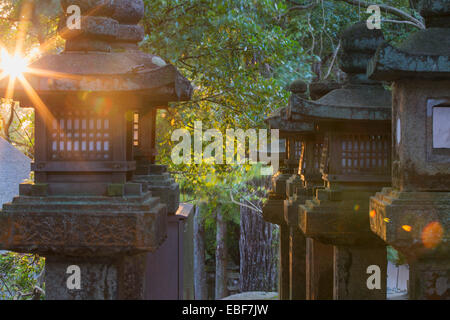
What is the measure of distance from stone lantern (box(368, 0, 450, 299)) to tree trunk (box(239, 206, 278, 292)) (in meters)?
12.6

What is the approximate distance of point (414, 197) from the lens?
16.9 feet

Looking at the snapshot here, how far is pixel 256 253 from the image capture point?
18.0 metres

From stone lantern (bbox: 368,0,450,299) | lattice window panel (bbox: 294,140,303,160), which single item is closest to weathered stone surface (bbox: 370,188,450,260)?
stone lantern (bbox: 368,0,450,299)

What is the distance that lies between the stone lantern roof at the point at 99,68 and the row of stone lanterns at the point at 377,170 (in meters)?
1.85

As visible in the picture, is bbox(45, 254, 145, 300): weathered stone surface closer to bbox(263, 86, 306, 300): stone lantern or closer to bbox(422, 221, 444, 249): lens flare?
bbox(422, 221, 444, 249): lens flare

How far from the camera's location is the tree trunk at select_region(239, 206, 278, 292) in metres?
18.0

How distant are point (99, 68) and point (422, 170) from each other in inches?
151

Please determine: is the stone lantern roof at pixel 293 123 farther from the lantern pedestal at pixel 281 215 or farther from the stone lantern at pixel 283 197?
the lantern pedestal at pixel 281 215

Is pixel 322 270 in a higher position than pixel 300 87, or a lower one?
lower

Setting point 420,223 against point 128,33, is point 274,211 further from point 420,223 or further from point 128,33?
point 420,223

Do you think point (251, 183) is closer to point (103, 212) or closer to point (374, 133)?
point (374, 133)

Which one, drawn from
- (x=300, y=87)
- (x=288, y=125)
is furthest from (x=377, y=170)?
(x=300, y=87)

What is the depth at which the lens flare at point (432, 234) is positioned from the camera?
5027 mm
